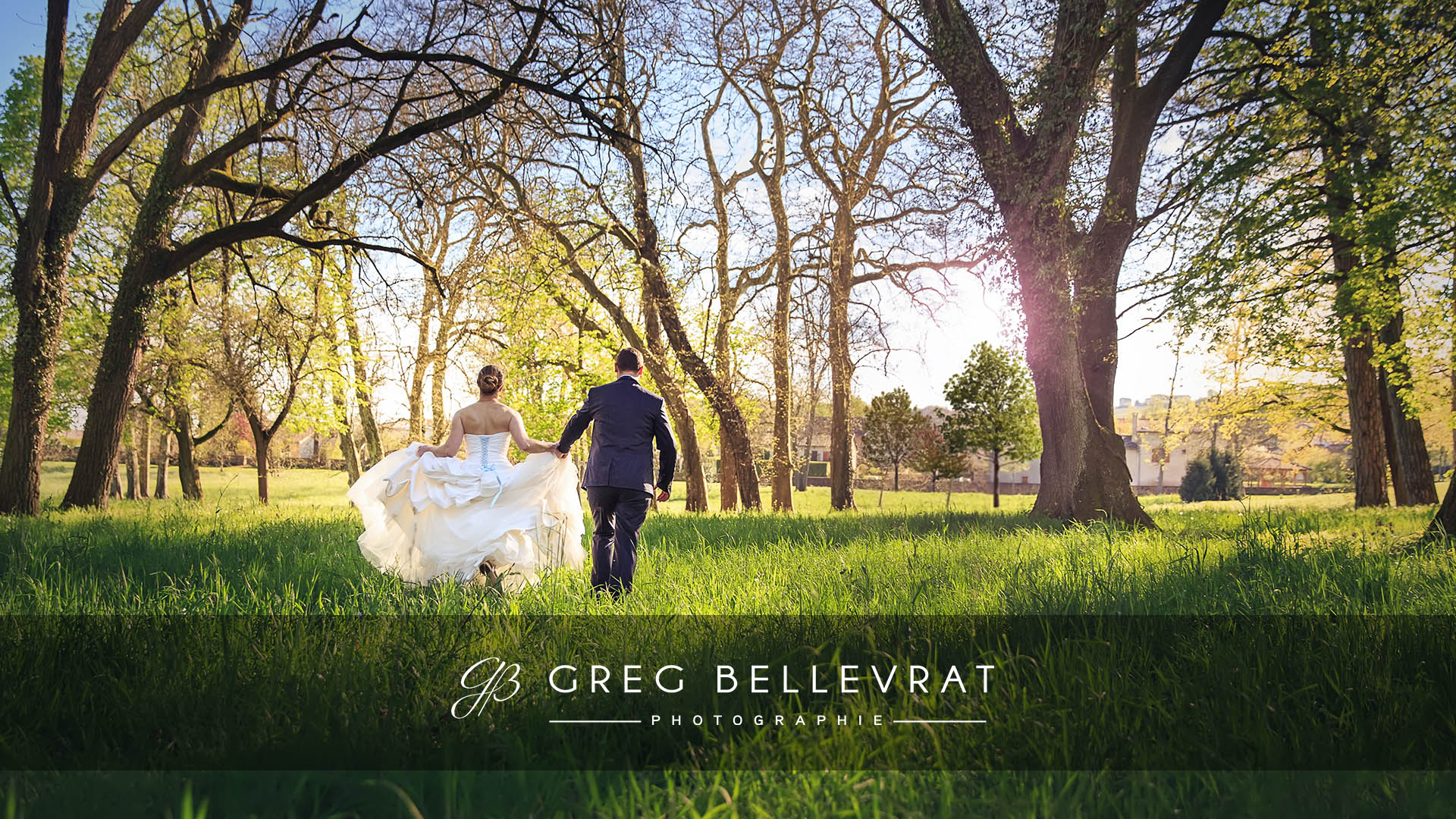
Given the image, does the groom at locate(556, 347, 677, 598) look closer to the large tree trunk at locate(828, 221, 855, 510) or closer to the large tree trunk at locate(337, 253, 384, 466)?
the large tree trunk at locate(828, 221, 855, 510)

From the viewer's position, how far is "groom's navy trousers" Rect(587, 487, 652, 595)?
5.69m

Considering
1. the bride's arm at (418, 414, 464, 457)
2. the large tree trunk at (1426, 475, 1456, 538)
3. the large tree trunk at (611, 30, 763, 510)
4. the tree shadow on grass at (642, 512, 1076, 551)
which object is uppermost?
the large tree trunk at (611, 30, 763, 510)

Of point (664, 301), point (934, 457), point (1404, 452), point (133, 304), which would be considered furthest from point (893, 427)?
point (133, 304)

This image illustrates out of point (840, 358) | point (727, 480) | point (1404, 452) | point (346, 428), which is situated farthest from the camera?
point (346, 428)

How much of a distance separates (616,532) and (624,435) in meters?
0.80

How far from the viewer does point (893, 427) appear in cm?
3888

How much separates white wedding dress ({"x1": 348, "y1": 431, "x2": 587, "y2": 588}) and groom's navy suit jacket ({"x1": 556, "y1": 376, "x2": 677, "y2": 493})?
67 cm

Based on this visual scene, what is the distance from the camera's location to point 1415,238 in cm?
959

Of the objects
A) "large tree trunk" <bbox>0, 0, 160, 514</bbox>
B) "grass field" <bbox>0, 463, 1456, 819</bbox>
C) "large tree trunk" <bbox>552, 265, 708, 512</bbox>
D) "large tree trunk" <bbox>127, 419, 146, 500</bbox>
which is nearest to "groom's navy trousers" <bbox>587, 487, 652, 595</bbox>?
"grass field" <bbox>0, 463, 1456, 819</bbox>

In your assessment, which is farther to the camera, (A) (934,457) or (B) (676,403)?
(A) (934,457)

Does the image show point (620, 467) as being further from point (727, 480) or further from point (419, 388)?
point (419, 388)

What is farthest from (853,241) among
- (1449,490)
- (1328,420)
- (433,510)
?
(1328,420)

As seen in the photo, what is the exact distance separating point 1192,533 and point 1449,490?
2.58m

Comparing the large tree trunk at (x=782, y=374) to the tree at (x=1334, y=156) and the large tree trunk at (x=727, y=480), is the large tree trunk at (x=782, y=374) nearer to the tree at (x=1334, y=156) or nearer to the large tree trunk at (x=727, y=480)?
the large tree trunk at (x=727, y=480)
